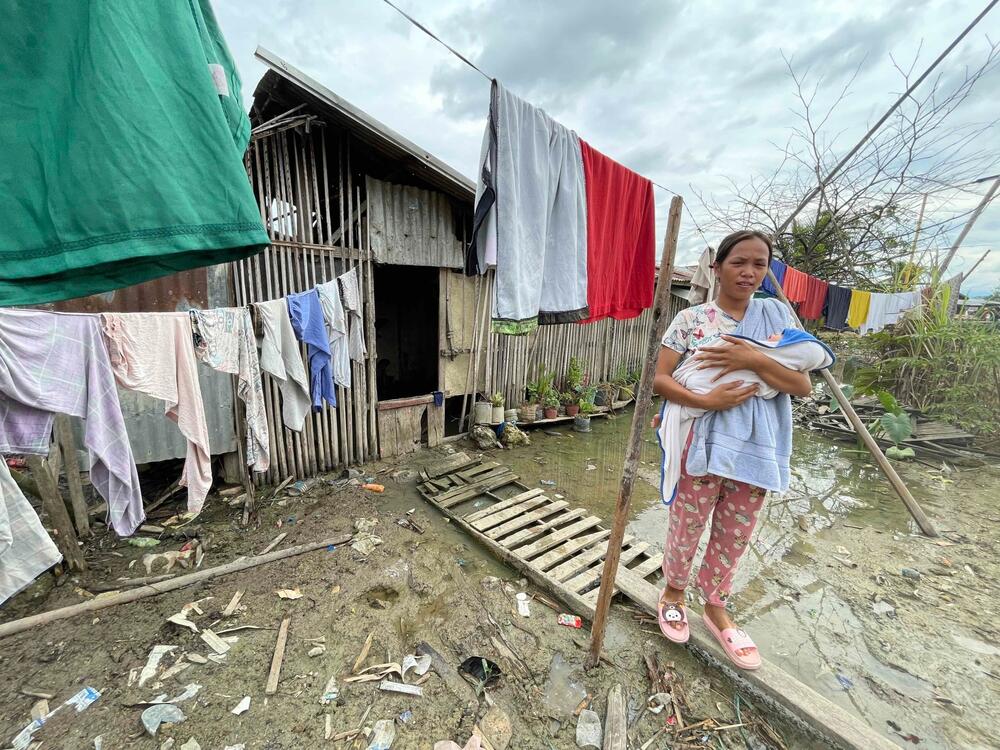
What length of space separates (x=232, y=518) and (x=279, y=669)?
234cm

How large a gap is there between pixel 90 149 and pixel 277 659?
3114 millimetres

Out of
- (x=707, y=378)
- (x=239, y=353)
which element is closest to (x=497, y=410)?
(x=239, y=353)

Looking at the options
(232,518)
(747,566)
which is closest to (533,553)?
(747,566)

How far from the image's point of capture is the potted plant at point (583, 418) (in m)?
7.96

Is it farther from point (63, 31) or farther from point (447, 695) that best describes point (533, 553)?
point (63, 31)

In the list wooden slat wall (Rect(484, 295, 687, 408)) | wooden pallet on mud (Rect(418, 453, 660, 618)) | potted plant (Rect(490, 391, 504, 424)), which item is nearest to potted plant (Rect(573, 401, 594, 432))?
wooden slat wall (Rect(484, 295, 687, 408))

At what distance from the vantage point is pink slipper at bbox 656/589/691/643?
8.68 ft

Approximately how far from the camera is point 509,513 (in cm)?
458

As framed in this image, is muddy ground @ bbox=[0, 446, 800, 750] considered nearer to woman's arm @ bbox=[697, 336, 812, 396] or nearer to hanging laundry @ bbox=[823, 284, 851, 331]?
woman's arm @ bbox=[697, 336, 812, 396]

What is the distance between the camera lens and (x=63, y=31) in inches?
28.9

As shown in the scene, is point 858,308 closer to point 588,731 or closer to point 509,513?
point 509,513

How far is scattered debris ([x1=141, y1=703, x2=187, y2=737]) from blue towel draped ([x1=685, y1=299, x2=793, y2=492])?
3.31 m

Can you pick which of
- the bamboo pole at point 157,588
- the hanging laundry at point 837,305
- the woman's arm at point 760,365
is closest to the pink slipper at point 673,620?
the woman's arm at point 760,365

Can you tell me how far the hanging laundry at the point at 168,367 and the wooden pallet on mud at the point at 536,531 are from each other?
2573mm
